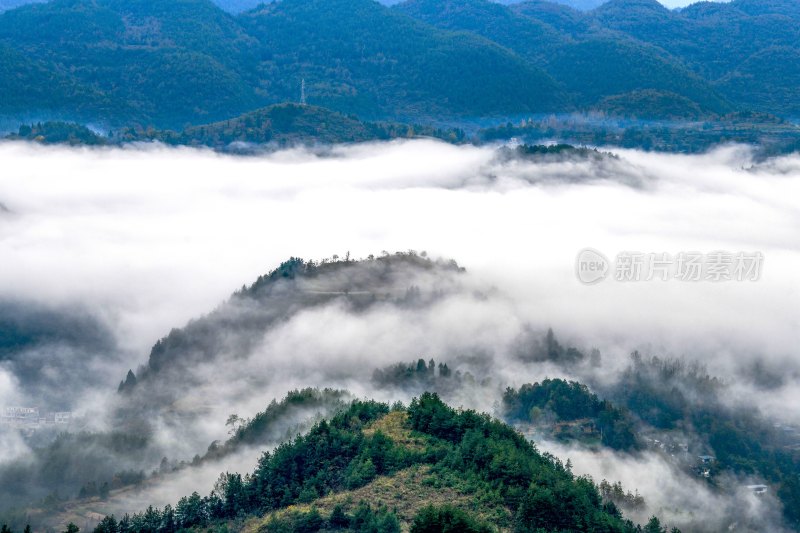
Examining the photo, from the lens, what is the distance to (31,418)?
5084 inches

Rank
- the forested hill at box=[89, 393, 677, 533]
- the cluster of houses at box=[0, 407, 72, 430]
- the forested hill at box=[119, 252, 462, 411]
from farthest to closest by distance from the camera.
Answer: the cluster of houses at box=[0, 407, 72, 430]
the forested hill at box=[119, 252, 462, 411]
the forested hill at box=[89, 393, 677, 533]

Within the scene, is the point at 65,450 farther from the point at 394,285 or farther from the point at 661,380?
the point at 661,380

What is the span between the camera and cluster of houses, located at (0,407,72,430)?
126125 millimetres

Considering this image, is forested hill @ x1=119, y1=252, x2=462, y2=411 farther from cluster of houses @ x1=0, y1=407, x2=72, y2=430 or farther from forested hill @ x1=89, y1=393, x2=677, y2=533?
forested hill @ x1=89, y1=393, x2=677, y2=533

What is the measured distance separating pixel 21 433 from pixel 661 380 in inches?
2882

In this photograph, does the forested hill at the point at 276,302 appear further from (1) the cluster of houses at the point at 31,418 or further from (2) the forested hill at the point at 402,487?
(2) the forested hill at the point at 402,487

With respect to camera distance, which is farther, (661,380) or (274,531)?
(661,380)

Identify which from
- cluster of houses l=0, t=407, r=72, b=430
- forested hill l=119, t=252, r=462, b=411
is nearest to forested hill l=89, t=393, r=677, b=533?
forested hill l=119, t=252, r=462, b=411

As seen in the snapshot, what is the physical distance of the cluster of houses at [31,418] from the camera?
126 metres

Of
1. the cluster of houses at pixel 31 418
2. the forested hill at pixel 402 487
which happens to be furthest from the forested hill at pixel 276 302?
the forested hill at pixel 402 487

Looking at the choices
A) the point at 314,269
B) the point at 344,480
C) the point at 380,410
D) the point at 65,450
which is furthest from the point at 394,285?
the point at 344,480

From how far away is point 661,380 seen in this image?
405 feet

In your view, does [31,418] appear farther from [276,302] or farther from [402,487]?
[402,487]

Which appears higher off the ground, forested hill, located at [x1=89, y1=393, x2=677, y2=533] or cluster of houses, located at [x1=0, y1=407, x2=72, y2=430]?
forested hill, located at [x1=89, y1=393, x2=677, y2=533]
